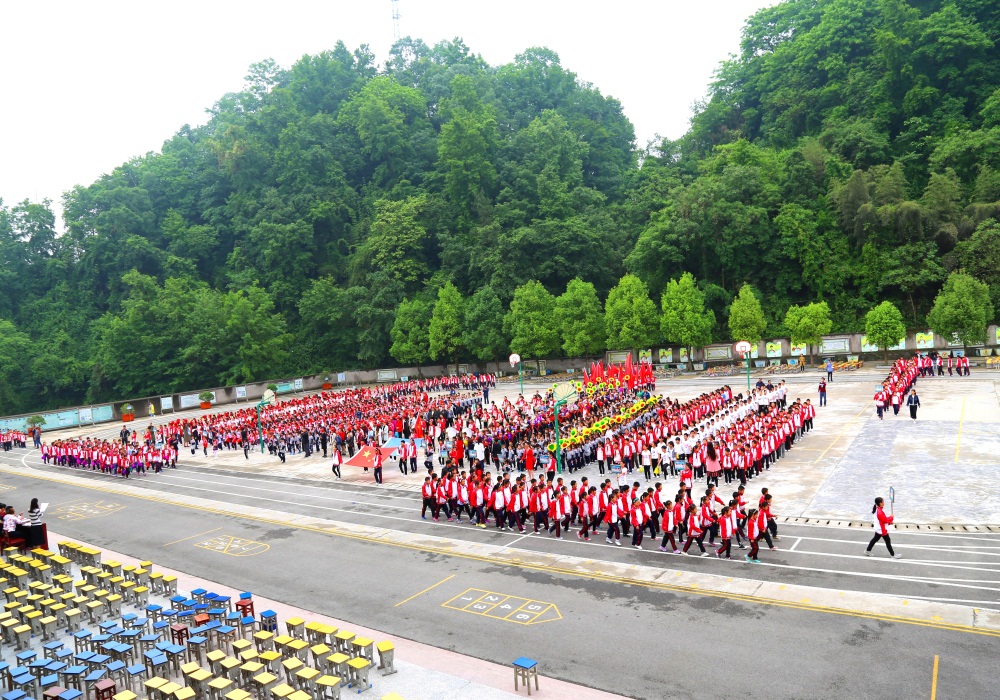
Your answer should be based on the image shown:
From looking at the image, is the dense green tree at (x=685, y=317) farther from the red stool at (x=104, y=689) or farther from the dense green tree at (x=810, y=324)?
the red stool at (x=104, y=689)

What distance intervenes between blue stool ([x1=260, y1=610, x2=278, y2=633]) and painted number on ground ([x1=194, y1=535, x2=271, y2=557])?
5.81m

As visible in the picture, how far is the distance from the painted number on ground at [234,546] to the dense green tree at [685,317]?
117 feet

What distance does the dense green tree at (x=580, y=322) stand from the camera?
50844mm

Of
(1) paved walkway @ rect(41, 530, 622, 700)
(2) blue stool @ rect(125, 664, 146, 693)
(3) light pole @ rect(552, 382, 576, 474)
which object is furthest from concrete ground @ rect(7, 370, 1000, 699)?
(3) light pole @ rect(552, 382, 576, 474)

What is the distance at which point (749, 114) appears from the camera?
66438 mm

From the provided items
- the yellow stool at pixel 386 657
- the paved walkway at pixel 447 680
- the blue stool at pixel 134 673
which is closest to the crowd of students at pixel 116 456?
the paved walkway at pixel 447 680

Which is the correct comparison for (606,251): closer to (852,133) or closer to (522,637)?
(852,133)

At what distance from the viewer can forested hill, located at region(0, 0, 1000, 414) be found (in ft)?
164

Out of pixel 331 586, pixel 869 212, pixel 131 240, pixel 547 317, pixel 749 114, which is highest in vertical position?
pixel 749 114

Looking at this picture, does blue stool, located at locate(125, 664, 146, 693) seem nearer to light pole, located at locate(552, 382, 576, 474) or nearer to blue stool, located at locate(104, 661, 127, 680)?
blue stool, located at locate(104, 661, 127, 680)

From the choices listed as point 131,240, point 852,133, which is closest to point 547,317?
point 852,133

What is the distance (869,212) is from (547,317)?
2426cm

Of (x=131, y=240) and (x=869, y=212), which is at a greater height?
(x=131, y=240)

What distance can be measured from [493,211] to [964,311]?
42075 millimetres
